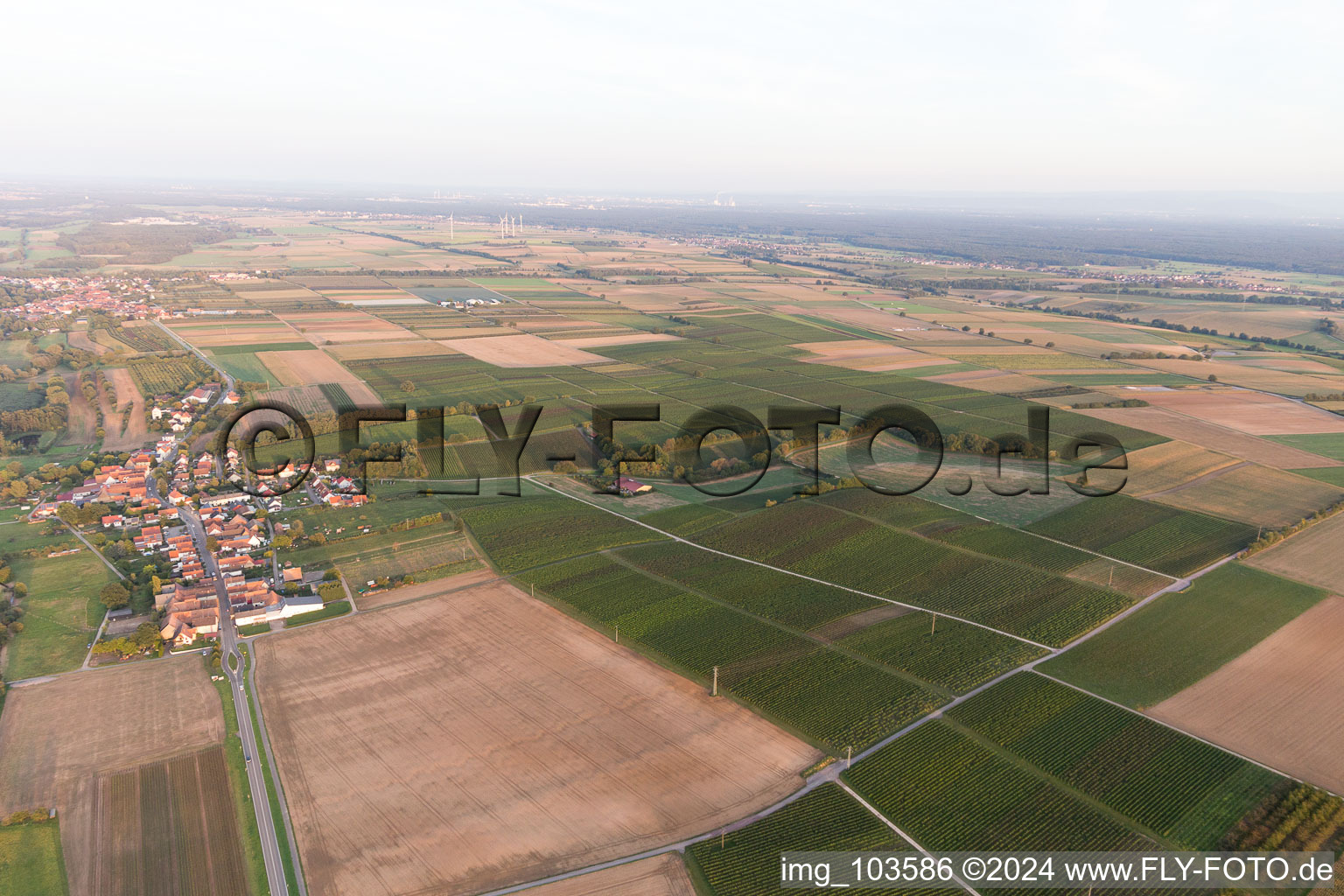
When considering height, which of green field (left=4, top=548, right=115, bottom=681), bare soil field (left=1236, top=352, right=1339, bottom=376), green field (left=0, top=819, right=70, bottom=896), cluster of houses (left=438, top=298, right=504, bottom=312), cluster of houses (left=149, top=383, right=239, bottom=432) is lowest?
green field (left=0, top=819, right=70, bottom=896)

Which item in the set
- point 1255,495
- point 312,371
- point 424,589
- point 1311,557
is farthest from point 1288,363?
point 312,371

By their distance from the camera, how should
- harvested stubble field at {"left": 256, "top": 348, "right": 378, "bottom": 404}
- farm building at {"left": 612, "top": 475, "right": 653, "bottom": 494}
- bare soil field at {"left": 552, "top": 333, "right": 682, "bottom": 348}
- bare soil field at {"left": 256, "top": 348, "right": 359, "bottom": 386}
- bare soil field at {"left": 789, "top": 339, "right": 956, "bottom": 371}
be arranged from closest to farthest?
farm building at {"left": 612, "top": 475, "right": 653, "bottom": 494}
harvested stubble field at {"left": 256, "top": 348, "right": 378, "bottom": 404}
bare soil field at {"left": 256, "top": 348, "right": 359, "bottom": 386}
bare soil field at {"left": 789, "top": 339, "right": 956, "bottom": 371}
bare soil field at {"left": 552, "top": 333, "right": 682, "bottom": 348}

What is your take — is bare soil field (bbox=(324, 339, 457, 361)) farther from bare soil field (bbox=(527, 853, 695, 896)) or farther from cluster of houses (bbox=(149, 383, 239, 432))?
bare soil field (bbox=(527, 853, 695, 896))

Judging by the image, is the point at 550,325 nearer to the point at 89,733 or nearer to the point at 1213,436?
the point at 1213,436

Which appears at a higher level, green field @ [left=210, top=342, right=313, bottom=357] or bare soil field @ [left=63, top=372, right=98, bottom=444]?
green field @ [left=210, top=342, right=313, bottom=357]

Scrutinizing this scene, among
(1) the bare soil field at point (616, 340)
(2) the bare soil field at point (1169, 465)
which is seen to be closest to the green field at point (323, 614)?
(2) the bare soil field at point (1169, 465)

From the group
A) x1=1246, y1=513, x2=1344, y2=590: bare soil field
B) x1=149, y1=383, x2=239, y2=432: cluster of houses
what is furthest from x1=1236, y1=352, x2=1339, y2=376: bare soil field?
x1=149, y1=383, x2=239, y2=432: cluster of houses

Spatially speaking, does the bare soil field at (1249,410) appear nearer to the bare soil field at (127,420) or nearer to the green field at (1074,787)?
the green field at (1074,787)
